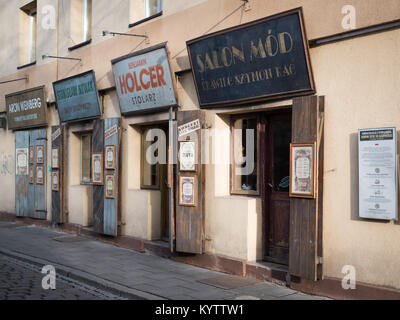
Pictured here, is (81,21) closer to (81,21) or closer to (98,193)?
(81,21)

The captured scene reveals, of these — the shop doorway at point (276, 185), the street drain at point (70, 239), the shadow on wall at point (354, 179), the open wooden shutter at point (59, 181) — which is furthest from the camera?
the open wooden shutter at point (59, 181)

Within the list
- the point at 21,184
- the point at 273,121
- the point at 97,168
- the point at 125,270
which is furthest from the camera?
the point at 21,184

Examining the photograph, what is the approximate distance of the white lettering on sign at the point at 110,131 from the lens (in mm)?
10102

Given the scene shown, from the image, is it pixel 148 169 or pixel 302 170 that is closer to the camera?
pixel 302 170

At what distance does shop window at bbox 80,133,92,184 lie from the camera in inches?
473

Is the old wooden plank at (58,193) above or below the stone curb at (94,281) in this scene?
above

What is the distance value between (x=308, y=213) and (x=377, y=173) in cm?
105

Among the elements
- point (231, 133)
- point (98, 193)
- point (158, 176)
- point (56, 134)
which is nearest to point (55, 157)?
point (56, 134)

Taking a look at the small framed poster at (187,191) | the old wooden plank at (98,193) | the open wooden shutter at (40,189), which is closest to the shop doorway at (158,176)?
the old wooden plank at (98,193)

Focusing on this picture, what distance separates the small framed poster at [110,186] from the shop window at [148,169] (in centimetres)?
60

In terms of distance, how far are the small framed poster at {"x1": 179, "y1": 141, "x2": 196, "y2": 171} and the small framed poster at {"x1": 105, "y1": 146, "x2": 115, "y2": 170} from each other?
91.9 inches

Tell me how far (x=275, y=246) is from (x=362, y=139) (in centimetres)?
238

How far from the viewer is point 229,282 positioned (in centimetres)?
694

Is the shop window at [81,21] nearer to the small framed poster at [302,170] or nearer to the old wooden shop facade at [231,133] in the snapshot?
the old wooden shop facade at [231,133]
